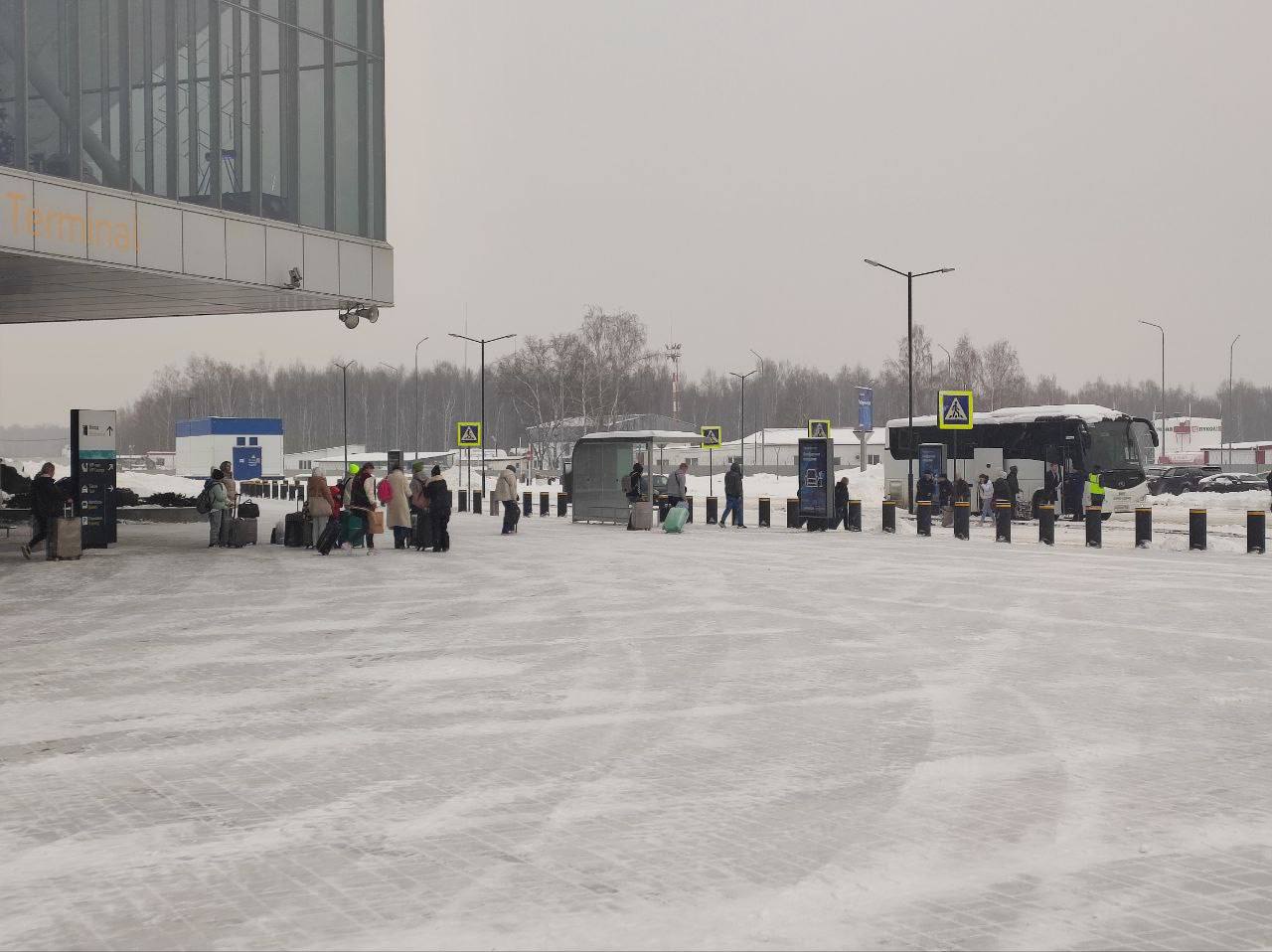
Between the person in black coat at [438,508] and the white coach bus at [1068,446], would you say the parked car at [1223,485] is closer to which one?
the white coach bus at [1068,446]

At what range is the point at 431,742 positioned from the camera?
27.0ft

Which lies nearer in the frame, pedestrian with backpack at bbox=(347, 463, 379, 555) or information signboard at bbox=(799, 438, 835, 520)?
pedestrian with backpack at bbox=(347, 463, 379, 555)

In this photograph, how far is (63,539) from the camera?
22922 millimetres

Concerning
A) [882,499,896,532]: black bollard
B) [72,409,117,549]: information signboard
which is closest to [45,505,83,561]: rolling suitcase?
[72,409,117,549]: information signboard

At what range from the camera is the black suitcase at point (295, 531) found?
1025 inches

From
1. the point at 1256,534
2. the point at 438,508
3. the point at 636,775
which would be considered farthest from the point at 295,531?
the point at 636,775

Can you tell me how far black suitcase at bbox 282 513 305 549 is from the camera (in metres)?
26.0

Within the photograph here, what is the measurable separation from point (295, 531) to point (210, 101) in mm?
8232

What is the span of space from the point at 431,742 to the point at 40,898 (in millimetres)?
3182

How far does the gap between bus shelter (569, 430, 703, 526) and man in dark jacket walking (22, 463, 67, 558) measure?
13.7m

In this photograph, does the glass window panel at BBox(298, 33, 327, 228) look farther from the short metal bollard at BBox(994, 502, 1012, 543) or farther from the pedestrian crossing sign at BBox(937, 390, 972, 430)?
the pedestrian crossing sign at BBox(937, 390, 972, 430)

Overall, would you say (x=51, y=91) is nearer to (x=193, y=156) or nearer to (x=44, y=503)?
(x=193, y=156)

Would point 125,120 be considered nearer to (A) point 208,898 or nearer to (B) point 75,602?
(B) point 75,602

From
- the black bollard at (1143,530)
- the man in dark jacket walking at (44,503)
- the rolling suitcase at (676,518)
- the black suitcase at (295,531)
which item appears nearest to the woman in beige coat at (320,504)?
the black suitcase at (295,531)
